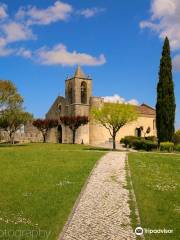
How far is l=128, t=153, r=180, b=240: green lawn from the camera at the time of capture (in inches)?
Answer: 520

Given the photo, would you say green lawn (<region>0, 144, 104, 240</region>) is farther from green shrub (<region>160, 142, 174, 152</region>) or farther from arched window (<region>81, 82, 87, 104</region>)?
arched window (<region>81, 82, 87, 104</region>)

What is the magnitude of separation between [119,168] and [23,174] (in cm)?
598

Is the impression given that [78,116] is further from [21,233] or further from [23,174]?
[21,233]

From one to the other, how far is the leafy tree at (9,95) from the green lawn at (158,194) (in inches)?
934

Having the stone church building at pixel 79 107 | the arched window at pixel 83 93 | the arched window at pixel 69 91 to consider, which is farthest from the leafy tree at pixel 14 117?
the arched window at pixel 83 93

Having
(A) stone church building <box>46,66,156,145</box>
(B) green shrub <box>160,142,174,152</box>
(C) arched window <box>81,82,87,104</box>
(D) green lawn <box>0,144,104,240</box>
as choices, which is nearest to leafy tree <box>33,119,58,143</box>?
(A) stone church building <box>46,66,156,145</box>

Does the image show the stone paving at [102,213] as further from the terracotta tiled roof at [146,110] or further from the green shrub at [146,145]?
the terracotta tiled roof at [146,110]

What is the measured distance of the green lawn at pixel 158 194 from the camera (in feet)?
43.3

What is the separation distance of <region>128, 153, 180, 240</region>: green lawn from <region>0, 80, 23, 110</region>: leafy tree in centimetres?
2373

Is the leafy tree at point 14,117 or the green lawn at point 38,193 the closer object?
the green lawn at point 38,193

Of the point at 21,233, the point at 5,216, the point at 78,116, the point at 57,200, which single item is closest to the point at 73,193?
the point at 57,200

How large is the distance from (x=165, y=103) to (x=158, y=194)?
2963 cm

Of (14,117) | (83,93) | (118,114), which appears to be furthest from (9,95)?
(83,93)

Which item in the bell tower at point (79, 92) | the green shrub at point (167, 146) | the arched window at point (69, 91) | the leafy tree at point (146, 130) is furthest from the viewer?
the leafy tree at point (146, 130)
